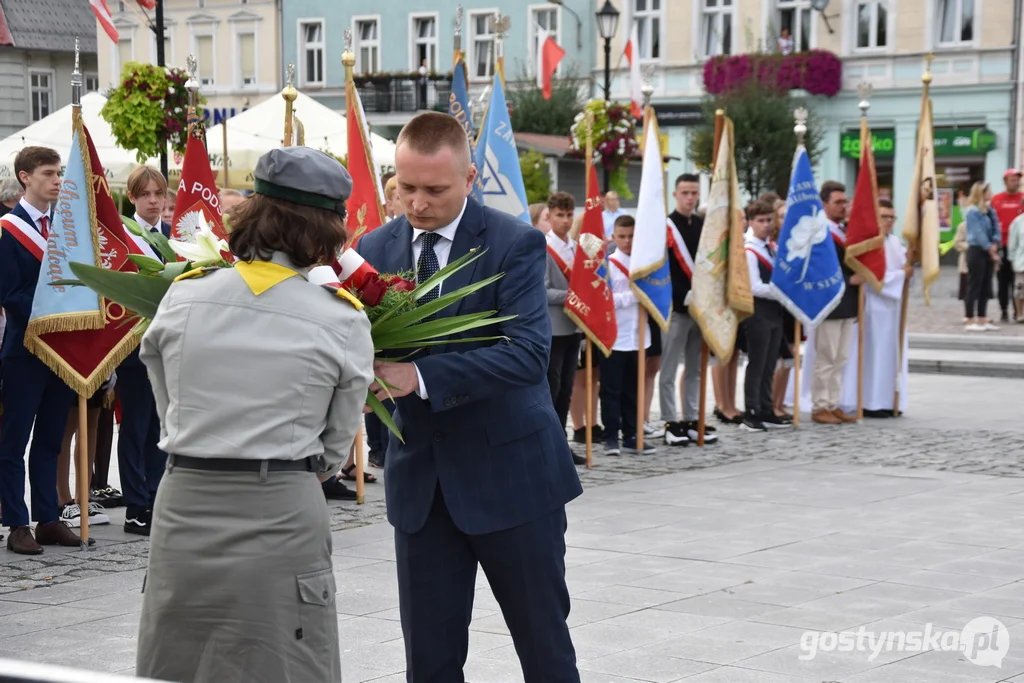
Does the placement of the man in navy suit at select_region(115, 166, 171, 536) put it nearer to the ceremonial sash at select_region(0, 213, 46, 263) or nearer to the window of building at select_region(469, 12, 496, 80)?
the ceremonial sash at select_region(0, 213, 46, 263)

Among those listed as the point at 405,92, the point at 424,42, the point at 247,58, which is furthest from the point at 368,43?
the point at 247,58

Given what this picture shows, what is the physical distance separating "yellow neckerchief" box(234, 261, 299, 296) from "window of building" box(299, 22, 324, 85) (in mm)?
46440

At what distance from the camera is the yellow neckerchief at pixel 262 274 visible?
3.33 metres

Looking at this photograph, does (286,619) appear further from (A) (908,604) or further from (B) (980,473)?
(B) (980,473)

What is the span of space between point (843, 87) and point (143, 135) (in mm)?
28459

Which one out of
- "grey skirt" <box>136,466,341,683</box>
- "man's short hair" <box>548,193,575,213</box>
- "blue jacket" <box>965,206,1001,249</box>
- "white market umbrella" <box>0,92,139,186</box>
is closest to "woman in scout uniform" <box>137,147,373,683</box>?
"grey skirt" <box>136,466,341,683</box>

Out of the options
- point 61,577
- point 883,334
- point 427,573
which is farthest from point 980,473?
point 427,573

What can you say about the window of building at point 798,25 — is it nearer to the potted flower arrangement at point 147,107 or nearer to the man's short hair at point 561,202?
the potted flower arrangement at point 147,107

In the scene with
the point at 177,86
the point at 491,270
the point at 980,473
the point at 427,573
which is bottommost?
the point at 980,473

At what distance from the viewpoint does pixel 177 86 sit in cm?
1653

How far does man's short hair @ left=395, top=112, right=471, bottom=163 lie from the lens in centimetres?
393

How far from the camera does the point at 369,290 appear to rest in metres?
3.71

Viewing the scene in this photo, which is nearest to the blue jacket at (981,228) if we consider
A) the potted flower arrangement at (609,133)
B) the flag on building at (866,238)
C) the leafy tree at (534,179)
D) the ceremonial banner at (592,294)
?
the potted flower arrangement at (609,133)

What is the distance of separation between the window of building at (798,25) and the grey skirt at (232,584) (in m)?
39.8
